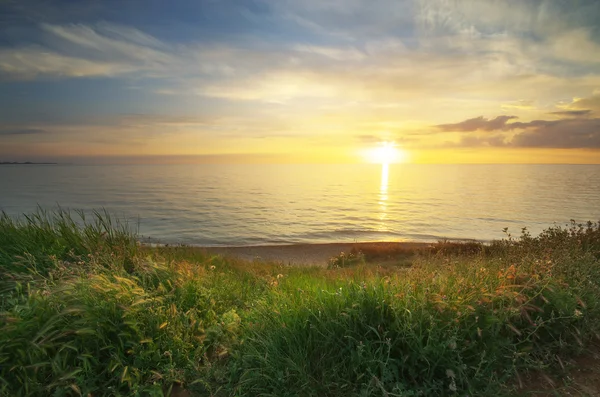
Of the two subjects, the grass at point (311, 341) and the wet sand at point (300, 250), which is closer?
the grass at point (311, 341)

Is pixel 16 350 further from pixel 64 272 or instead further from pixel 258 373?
pixel 258 373

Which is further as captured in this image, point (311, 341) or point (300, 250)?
point (300, 250)

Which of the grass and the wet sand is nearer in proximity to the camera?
the grass

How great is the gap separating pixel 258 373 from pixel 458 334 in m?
2.17

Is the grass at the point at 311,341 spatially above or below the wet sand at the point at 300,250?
above

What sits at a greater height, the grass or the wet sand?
the grass

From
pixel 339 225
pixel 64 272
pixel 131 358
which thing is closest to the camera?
pixel 131 358

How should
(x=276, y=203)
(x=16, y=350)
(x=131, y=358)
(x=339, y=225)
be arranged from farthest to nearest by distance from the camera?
(x=276, y=203) → (x=339, y=225) → (x=131, y=358) → (x=16, y=350)

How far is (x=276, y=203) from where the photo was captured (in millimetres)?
51969

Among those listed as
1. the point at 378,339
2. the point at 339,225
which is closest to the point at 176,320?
the point at 378,339

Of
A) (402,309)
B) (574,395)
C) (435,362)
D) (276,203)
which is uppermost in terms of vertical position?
(402,309)

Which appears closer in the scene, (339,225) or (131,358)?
(131,358)

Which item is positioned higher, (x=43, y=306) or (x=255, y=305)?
(x=43, y=306)

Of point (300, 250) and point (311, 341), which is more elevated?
point (311, 341)
